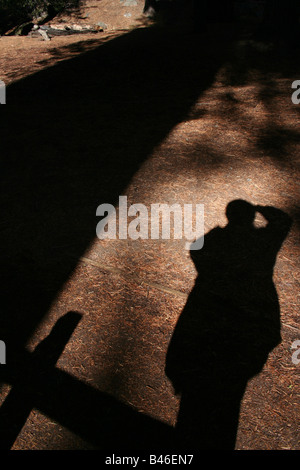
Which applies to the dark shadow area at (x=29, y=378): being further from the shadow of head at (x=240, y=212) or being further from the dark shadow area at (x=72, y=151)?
the shadow of head at (x=240, y=212)

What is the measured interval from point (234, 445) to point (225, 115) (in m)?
5.94

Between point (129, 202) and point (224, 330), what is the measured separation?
228 cm

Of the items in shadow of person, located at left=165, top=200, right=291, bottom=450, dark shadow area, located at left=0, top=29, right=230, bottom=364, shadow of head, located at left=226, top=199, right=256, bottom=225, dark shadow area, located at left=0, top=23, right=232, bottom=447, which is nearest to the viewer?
shadow of person, located at left=165, top=200, right=291, bottom=450

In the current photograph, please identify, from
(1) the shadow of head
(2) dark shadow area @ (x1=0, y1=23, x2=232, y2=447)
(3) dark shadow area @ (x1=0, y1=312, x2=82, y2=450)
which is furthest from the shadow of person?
(3) dark shadow area @ (x1=0, y1=312, x2=82, y2=450)

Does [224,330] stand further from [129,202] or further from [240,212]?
[129,202]

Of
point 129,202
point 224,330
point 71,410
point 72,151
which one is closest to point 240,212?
point 129,202

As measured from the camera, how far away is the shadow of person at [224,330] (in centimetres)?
259

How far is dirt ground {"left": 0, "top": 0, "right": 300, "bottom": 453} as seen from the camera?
265cm

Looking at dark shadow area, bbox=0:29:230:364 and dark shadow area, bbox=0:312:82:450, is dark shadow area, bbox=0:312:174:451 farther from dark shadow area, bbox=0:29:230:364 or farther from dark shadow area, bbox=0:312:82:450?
dark shadow area, bbox=0:29:230:364

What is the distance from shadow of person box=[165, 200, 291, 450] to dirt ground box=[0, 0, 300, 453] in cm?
9

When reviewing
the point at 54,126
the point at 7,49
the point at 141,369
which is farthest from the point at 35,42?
the point at 141,369

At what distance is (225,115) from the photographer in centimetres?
684
